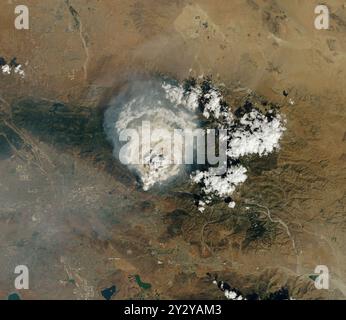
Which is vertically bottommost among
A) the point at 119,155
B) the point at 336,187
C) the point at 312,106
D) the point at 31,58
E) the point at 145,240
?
the point at 145,240

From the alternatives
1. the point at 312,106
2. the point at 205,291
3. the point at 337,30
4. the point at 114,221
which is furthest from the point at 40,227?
the point at 337,30

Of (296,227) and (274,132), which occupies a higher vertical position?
(274,132)

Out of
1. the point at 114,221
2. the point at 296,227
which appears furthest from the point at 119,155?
the point at 296,227
